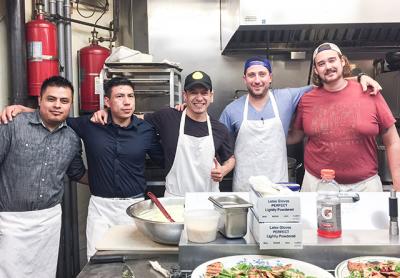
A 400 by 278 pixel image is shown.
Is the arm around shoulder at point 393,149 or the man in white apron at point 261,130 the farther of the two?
the man in white apron at point 261,130

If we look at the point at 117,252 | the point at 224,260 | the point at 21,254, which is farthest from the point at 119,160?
the point at 224,260

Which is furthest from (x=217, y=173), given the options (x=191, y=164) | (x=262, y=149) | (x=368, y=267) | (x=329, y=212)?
(x=368, y=267)

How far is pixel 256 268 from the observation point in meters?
1.09

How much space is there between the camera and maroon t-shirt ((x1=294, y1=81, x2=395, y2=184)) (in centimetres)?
210

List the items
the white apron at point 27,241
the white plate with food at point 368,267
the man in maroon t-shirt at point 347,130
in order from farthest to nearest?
the man in maroon t-shirt at point 347,130
the white apron at point 27,241
the white plate with food at point 368,267

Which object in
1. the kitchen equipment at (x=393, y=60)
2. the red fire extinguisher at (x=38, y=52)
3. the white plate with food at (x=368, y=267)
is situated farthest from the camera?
the kitchen equipment at (x=393, y=60)

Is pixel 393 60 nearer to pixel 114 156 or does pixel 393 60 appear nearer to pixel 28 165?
pixel 114 156

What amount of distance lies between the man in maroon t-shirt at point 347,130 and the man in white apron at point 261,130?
0.26 m

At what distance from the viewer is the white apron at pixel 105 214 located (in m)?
2.24

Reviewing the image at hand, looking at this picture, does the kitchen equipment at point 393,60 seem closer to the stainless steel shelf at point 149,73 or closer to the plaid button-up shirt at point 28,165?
the stainless steel shelf at point 149,73

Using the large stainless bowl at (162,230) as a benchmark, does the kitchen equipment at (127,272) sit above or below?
below

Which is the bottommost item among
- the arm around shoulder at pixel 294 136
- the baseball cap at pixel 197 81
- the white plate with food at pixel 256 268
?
the white plate with food at pixel 256 268

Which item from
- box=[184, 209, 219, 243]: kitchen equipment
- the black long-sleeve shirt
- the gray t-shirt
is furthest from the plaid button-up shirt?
box=[184, 209, 219, 243]: kitchen equipment

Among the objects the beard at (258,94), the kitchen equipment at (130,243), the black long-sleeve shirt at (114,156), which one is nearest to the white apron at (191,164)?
the black long-sleeve shirt at (114,156)
